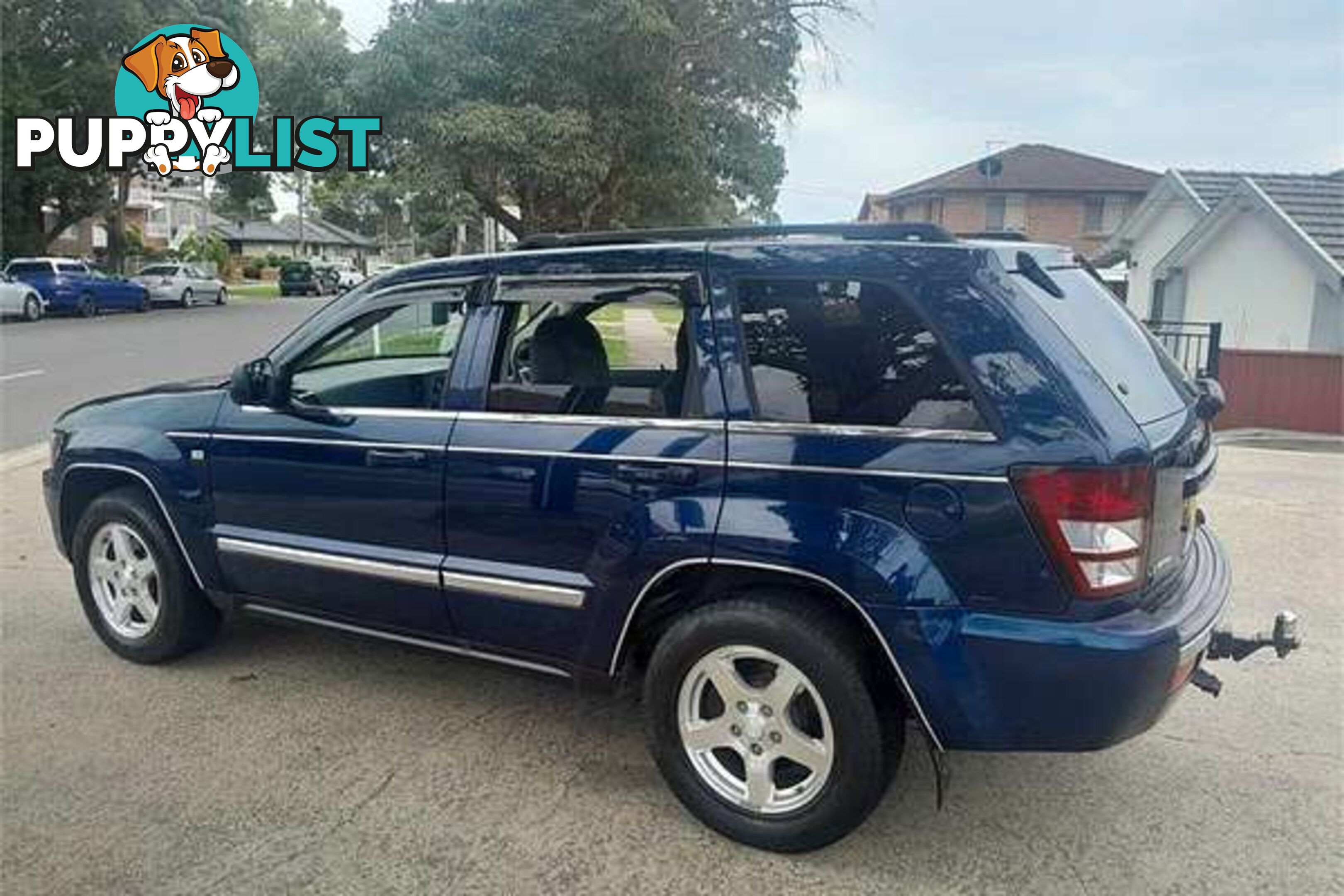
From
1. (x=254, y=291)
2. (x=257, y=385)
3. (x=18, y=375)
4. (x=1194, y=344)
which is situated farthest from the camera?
(x=254, y=291)

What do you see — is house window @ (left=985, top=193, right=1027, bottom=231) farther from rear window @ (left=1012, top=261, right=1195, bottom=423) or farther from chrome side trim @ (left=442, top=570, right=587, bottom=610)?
chrome side trim @ (left=442, top=570, right=587, bottom=610)

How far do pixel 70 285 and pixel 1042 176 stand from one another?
36.7 meters

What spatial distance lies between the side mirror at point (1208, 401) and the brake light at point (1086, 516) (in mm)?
845

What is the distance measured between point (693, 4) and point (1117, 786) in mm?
16982

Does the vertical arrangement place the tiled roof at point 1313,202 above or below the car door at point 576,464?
above

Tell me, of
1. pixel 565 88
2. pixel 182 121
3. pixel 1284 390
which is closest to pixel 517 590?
pixel 1284 390

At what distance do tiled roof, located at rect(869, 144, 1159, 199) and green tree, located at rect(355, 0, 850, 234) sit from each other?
2475 centimetres

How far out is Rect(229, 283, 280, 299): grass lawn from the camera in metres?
43.0

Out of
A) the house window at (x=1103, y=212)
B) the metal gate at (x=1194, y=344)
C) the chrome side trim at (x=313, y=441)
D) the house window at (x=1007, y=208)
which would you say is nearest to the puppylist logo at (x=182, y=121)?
the metal gate at (x=1194, y=344)

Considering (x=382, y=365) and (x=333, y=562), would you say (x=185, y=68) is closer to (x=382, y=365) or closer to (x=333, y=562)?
(x=382, y=365)

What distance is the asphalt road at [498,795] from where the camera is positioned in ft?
9.01

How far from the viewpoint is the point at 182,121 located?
2312 centimetres

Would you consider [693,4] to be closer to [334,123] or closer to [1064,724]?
[334,123]

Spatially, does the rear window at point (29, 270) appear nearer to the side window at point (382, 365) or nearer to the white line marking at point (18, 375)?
the white line marking at point (18, 375)
